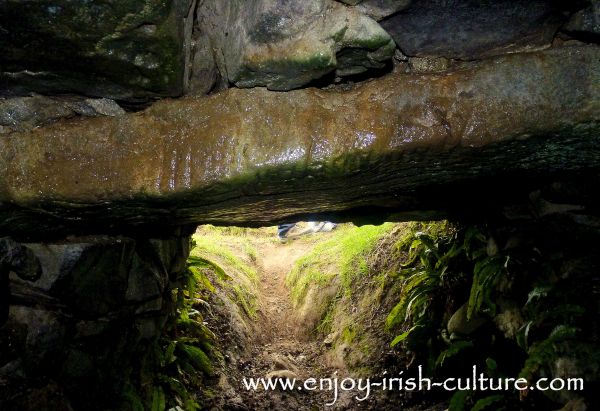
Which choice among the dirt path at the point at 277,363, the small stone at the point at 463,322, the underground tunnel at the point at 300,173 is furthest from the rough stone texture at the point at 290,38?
the dirt path at the point at 277,363

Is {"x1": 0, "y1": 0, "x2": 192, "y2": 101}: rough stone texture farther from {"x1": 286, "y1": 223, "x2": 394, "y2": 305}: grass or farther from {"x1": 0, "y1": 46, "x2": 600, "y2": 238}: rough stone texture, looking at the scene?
{"x1": 286, "y1": 223, "x2": 394, "y2": 305}: grass

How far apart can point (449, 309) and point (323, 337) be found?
308cm

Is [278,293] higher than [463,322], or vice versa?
[278,293]

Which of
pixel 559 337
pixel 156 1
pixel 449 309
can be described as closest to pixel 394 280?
pixel 449 309

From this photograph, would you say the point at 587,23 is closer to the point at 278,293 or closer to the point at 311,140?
the point at 311,140

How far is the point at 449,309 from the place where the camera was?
534cm

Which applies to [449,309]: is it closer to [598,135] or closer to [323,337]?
[323,337]

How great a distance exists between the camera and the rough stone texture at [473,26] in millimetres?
1803

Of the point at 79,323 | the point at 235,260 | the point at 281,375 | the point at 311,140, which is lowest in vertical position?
the point at 281,375

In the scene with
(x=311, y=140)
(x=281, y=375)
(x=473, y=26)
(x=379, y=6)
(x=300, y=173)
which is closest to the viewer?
(x=379, y=6)

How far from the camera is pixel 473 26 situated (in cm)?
191

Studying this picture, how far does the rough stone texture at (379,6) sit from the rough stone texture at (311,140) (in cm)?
34

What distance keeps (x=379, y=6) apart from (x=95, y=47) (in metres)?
1.25

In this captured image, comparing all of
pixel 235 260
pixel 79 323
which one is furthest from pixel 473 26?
pixel 235 260
